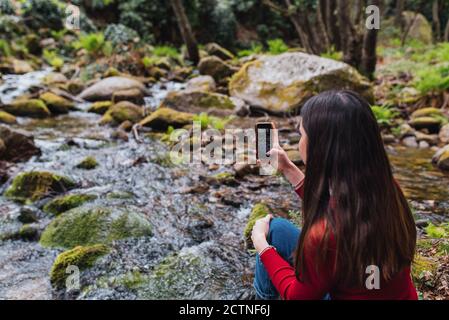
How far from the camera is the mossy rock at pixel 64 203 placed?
184 inches

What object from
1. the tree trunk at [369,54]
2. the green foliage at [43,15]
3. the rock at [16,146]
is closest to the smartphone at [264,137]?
the rock at [16,146]

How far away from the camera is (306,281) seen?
5.52ft

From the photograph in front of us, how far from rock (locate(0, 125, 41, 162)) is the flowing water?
0.60 ft

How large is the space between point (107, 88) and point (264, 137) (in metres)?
9.57

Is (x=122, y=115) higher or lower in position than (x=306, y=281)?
lower

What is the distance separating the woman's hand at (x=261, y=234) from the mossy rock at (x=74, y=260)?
192 centimetres

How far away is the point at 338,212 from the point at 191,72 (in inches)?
521

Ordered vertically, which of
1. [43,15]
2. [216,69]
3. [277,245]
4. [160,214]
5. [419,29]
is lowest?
[160,214]

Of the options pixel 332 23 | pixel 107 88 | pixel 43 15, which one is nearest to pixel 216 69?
pixel 107 88

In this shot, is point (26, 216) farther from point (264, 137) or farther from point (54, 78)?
point (54, 78)

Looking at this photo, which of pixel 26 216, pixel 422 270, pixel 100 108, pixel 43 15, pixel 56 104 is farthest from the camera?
pixel 43 15

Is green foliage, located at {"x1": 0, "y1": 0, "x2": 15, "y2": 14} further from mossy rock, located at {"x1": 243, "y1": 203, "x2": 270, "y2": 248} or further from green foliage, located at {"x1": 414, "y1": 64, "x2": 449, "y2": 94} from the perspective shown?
mossy rock, located at {"x1": 243, "y1": 203, "x2": 270, "y2": 248}

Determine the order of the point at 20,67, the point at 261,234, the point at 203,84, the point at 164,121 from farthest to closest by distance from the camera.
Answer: the point at 20,67 → the point at 203,84 → the point at 164,121 → the point at 261,234

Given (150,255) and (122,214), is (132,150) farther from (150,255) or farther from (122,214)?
(150,255)
